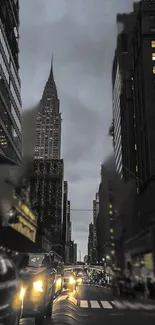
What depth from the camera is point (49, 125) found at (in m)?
7.84

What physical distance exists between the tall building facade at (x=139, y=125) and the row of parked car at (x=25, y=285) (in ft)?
5.40

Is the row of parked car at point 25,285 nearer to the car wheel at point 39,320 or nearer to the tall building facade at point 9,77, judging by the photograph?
the car wheel at point 39,320

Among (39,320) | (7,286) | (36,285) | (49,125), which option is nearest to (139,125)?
(49,125)

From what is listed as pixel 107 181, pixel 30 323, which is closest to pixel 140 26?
pixel 107 181

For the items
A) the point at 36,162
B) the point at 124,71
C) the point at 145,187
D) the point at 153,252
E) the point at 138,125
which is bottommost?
the point at 153,252

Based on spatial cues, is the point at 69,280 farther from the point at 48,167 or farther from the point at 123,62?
the point at 123,62

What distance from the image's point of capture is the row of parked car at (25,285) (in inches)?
184

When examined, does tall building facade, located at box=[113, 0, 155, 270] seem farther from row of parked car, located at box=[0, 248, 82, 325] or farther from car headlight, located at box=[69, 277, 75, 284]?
car headlight, located at box=[69, 277, 75, 284]

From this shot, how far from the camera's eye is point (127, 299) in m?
4.39

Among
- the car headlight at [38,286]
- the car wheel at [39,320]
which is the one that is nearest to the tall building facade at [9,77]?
the car wheel at [39,320]

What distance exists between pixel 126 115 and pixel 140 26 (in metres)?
1.61

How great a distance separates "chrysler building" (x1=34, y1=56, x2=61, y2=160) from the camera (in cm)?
666

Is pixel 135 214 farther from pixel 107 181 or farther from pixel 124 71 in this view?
pixel 124 71

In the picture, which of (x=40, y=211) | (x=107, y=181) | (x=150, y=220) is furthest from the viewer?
(x=40, y=211)
